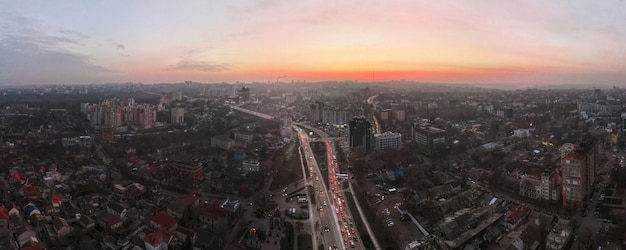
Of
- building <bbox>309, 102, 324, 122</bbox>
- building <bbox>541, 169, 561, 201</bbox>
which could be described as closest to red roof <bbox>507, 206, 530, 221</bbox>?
building <bbox>541, 169, 561, 201</bbox>

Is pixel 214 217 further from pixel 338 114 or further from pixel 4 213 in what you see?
pixel 338 114

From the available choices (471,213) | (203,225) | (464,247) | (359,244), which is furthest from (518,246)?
(203,225)

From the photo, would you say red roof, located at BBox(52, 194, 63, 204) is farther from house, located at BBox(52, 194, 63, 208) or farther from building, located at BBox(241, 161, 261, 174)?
building, located at BBox(241, 161, 261, 174)

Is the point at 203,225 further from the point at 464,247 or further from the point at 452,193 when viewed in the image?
the point at 452,193

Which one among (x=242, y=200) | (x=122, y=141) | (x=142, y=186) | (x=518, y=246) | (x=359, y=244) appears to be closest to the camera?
(x=518, y=246)

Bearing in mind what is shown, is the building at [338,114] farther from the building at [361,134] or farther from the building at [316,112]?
the building at [361,134]

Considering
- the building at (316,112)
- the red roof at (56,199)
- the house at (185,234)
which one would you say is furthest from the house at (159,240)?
the building at (316,112)
